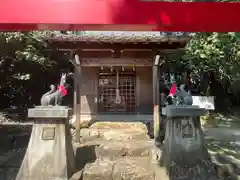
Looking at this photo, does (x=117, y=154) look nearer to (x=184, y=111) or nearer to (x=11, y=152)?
(x=184, y=111)

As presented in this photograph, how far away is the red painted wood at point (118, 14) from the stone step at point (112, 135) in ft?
21.1

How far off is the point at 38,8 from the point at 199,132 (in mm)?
5200

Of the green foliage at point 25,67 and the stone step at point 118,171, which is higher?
the green foliage at point 25,67

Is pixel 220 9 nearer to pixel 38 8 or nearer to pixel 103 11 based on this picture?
pixel 103 11

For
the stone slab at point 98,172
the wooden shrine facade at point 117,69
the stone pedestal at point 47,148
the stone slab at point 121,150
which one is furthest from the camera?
the wooden shrine facade at point 117,69

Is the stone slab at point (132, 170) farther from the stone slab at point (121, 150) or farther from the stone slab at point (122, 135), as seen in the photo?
the stone slab at point (122, 135)

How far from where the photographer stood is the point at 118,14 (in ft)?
7.77

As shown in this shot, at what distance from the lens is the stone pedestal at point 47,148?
600 centimetres

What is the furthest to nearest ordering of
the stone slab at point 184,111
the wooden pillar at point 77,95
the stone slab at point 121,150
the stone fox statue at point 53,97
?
1. the wooden pillar at point 77,95
2. the stone slab at point 121,150
3. the stone slab at point 184,111
4. the stone fox statue at point 53,97

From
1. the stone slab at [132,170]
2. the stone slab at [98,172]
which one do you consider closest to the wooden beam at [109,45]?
the stone slab at [132,170]

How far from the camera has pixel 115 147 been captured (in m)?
7.57

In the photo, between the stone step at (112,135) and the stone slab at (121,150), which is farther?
the stone step at (112,135)

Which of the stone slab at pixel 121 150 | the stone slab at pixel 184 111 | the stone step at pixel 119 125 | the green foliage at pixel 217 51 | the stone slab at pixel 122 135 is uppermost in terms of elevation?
the green foliage at pixel 217 51

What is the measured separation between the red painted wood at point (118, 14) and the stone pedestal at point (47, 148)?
3.75m
